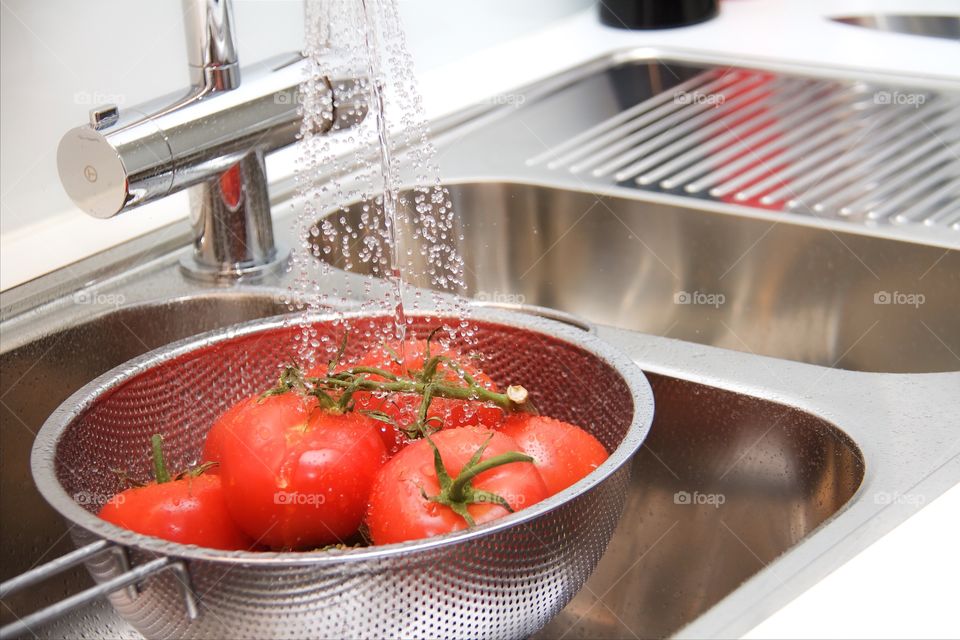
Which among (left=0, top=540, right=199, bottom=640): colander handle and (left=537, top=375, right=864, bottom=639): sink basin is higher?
(left=0, top=540, right=199, bottom=640): colander handle

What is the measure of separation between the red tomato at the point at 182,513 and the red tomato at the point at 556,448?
14cm

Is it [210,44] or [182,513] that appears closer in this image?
[182,513]

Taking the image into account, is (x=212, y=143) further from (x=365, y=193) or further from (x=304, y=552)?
(x=304, y=552)

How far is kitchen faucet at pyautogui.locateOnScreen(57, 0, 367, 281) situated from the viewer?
79 centimetres

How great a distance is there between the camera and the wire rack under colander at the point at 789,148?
1.16m

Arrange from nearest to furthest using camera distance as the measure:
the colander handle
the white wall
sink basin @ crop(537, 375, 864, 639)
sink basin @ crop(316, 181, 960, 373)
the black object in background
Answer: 1. the colander handle
2. sink basin @ crop(537, 375, 864, 639)
3. the white wall
4. sink basin @ crop(316, 181, 960, 373)
5. the black object in background

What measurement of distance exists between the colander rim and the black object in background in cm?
85

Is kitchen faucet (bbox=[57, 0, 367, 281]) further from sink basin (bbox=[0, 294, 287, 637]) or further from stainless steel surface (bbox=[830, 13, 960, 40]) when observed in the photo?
stainless steel surface (bbox=[830, 13, 960, 40])

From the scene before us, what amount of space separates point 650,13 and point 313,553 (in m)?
1.14

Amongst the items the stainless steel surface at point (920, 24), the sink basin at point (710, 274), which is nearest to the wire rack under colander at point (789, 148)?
the sink basin at point (710, 274)

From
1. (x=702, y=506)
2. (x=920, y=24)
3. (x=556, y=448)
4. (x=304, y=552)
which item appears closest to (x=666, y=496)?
(x=702, y=506)

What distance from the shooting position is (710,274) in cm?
116

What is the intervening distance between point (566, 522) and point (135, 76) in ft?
2.14

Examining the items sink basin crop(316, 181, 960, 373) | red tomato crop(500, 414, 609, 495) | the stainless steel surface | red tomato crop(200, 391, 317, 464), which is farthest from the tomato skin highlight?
the stainless steel surface
